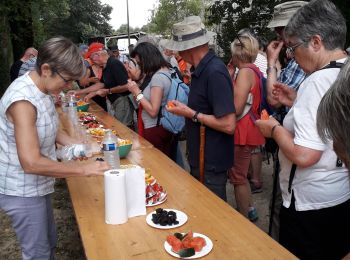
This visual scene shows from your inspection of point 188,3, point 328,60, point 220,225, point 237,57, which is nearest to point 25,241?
point 220,225

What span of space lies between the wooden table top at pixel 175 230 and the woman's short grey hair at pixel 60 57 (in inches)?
29.0

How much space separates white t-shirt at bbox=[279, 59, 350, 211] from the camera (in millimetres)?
1513

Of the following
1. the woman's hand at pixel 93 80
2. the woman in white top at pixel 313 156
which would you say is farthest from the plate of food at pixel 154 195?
the woman's hand at pixel 93 80

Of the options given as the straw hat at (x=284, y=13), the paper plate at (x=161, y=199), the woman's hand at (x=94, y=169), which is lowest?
the paper plate at (x=161, y=199)

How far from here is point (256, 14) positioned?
14742 mm

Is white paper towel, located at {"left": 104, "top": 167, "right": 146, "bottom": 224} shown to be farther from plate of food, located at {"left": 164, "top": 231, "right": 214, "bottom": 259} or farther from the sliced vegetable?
the sliced vegetable

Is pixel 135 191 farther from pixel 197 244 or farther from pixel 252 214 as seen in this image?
pixel 252 214

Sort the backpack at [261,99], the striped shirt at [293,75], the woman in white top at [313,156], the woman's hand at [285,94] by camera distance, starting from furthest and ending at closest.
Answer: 1. the backpack at [261,99]
2. the striped shirt at [293,75]
3. the woman's hand at [285,94]
4. the woman in white top at [313,156]

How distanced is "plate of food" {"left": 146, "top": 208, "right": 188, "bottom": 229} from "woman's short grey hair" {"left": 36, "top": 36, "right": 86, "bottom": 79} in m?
0.81

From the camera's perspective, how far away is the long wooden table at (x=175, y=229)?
1.48 metres

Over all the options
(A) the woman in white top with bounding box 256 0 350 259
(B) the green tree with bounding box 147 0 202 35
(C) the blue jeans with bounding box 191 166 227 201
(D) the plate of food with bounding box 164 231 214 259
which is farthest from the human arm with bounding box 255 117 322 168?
(B) the green tree with bounding box 147 0 202 35

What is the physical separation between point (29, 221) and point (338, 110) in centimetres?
165

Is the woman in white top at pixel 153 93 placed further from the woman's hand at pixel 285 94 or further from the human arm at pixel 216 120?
the woman's hand at pixel 285 94

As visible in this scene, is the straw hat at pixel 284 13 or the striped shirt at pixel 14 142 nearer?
the striped shirt at pixel 14 142
